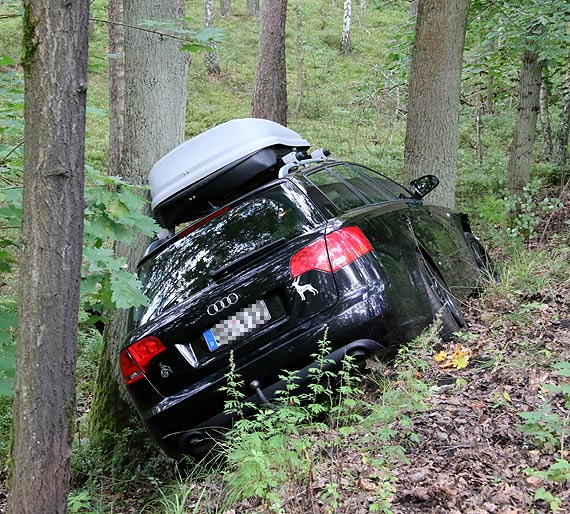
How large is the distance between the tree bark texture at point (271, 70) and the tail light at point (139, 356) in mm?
9731

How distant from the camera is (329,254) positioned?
3.94 meters

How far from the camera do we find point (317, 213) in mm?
4289

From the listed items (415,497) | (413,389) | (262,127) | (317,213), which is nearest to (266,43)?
(262,127)

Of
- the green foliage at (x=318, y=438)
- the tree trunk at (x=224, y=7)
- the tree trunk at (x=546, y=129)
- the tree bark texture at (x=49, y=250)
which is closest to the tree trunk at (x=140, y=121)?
the green foliage at (x=318, y=438)

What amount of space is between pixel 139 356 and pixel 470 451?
2.16 metres

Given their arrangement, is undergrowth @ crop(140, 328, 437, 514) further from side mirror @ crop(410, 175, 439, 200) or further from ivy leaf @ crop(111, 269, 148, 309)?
side mirror @ crop(410, 175, 439, 200)

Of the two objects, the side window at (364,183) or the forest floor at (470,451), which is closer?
the forest floor at (470,451)

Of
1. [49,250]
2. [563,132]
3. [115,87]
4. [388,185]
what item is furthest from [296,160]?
[563,132]

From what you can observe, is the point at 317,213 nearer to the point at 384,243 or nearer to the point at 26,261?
the point at 384,243

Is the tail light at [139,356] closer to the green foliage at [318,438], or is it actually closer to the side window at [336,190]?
the green foliage at [318,438]

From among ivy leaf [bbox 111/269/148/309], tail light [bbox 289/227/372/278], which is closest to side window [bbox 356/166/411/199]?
tail light [bbox 289/227/372/278]

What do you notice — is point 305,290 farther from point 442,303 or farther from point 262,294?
point 442,303

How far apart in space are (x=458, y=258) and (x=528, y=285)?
0.67 meters

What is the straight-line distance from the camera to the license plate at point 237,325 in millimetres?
3941
